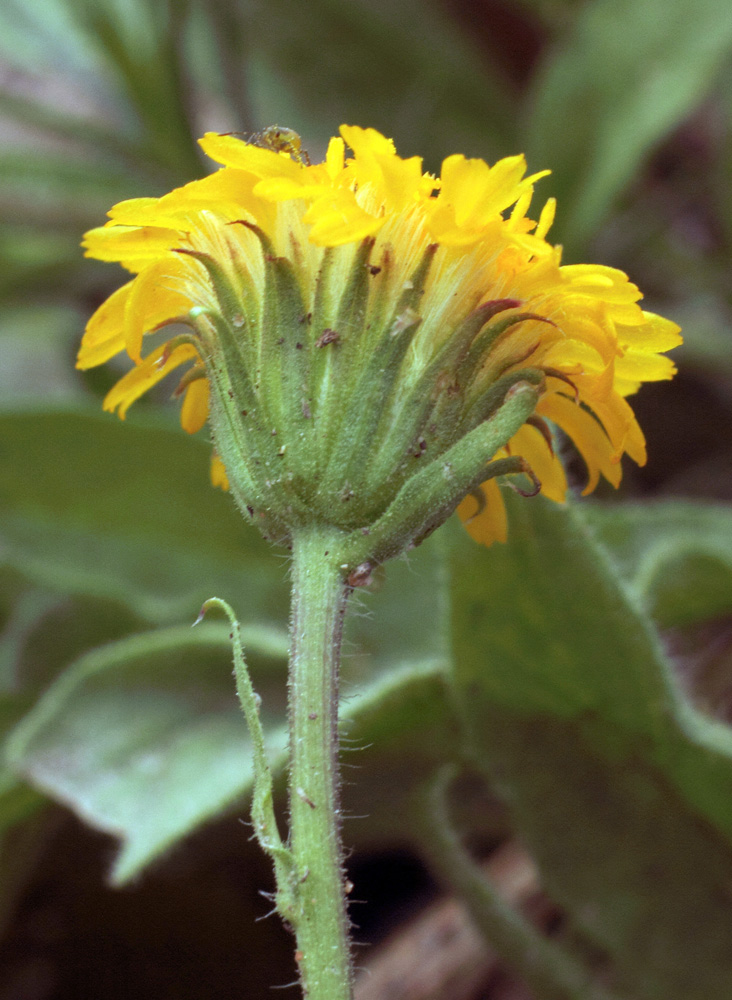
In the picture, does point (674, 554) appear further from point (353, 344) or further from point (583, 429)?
point (353, 344)

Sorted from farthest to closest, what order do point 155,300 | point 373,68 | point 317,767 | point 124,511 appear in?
point 373,68 → point 124,511 → point 155,300 → point 317,767

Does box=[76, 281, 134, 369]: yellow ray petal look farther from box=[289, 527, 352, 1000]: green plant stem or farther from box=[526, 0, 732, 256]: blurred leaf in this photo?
box=[526, 0, 732, 256]: blurred leaf

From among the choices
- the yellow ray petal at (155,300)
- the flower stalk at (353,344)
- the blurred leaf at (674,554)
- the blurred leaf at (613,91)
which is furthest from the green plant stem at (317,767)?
the blurred leaf at (613,91)

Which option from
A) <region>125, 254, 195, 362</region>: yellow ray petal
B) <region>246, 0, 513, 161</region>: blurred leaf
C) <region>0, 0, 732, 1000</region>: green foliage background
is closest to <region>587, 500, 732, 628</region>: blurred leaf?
<region>0, 0, 732, 1000</region>: green foliage background

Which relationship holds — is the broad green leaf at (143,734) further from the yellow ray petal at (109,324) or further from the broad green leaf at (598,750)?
the yellow ray petal at (109,324)

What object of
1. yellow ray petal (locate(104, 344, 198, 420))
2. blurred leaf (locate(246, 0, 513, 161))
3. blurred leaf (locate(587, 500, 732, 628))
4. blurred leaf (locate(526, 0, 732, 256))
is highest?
blurred leaf (locate(246, 0, 513, 161))

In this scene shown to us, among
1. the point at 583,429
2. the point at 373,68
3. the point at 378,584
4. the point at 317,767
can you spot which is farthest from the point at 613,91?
the point at 317,767
